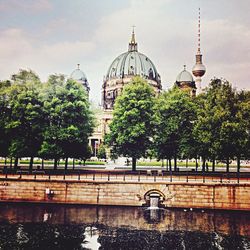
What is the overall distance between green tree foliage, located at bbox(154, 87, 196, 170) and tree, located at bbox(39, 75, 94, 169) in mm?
10849

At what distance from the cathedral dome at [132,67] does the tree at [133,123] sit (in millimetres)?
65515

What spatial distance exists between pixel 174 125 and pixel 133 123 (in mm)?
6123

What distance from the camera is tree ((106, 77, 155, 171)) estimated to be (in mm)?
45812

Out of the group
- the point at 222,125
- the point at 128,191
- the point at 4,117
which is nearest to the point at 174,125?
the point at 222,125

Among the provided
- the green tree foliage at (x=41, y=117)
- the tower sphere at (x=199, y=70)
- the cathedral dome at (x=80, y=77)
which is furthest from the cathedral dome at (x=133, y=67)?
the green tree foliage at (x=41, y=117)

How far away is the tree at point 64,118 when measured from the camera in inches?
1590

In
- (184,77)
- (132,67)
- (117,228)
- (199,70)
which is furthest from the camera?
(132,67)

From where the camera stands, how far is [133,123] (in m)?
46.8

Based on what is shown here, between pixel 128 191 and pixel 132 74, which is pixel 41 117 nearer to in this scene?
pixel 128 191

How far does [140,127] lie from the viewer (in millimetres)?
45562

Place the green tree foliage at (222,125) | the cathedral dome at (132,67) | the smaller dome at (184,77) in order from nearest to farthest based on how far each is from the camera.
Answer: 1. the green tree foliage at (222,125)
2. the smaller dome at (184,77)
3. the cathedral dome at (132,67)

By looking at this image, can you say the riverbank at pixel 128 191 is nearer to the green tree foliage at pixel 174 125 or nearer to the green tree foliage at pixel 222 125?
the green tree foliage at pixel 222 125

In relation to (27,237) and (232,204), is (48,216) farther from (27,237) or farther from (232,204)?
(232,204)

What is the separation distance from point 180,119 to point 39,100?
2038 centimetres
